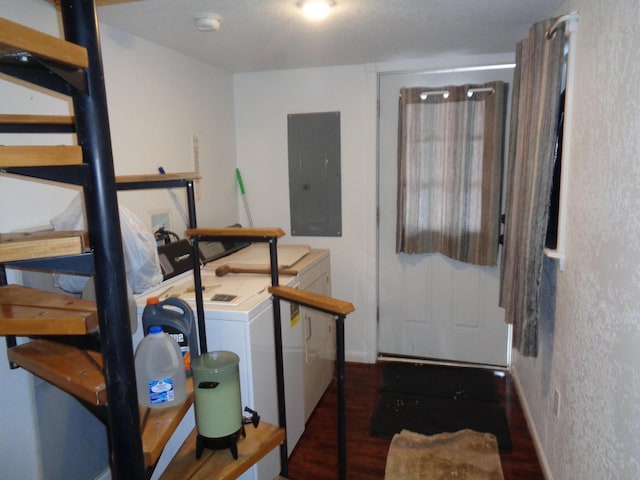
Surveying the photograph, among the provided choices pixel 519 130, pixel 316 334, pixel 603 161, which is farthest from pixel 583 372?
pixel 316 334

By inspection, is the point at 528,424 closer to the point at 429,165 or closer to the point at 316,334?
the point at 316,334

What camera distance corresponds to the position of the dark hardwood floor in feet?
Result: 6.90

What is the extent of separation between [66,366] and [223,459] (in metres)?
0.55

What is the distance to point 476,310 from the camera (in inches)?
123

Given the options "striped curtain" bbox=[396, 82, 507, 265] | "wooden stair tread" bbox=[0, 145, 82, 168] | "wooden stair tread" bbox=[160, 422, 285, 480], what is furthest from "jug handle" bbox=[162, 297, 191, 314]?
"striped curtain" bbox=[396, 82, 507, 265]

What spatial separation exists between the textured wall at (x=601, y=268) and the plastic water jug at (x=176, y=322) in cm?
132

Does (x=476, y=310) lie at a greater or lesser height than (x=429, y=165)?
lesser

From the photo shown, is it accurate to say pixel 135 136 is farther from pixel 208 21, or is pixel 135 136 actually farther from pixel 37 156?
pixel 37 156

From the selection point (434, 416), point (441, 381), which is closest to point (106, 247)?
point (434, 416)

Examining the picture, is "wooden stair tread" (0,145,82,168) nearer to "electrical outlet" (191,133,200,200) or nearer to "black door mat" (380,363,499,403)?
"electrical outlet" (191,133,200,200)

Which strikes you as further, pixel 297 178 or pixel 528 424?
pixel 297 178

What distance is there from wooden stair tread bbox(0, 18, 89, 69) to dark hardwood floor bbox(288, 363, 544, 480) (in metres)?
1.98

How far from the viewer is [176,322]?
151 centimetres

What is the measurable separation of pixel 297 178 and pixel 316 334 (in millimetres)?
1228
